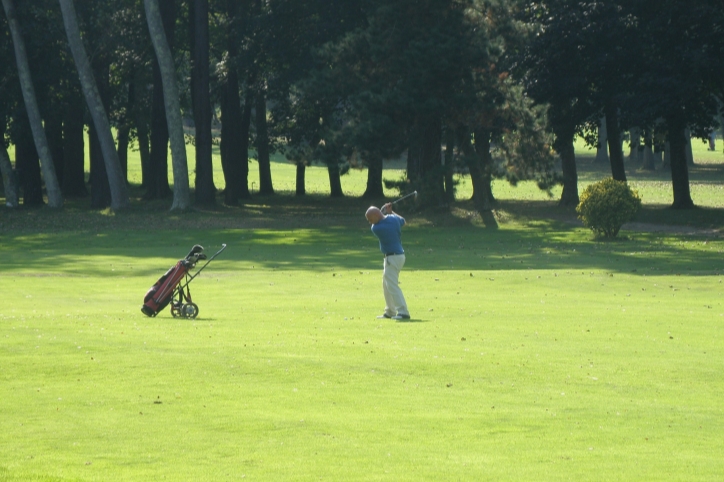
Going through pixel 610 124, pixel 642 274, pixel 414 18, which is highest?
pixel 414 18

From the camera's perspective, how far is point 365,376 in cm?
1230

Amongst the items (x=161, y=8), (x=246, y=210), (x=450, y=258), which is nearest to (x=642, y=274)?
(x=450, y=258)

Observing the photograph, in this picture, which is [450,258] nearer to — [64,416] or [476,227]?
[476,227]

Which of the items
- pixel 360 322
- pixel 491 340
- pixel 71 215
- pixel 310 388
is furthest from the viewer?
pixel 71 215

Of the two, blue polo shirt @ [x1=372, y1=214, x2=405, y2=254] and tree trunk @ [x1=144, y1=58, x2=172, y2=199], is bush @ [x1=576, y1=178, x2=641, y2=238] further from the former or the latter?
tree trunk @ [x1=144, y1=58, x2=172, y2=199]

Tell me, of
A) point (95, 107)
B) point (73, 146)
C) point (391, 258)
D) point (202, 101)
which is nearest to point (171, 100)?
point (202, 101)

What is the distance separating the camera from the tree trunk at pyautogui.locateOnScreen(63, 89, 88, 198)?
54.8m

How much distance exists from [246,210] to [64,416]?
136ft

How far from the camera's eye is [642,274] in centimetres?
2561

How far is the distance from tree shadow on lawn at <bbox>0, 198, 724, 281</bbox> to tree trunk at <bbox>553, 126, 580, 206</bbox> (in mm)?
953

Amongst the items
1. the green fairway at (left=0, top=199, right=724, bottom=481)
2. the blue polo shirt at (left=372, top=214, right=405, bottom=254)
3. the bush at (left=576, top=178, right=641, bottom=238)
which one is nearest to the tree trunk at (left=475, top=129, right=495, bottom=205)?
the bush at (left=576, top=178, right=641, bottom=238)

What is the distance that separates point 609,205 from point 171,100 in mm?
20913

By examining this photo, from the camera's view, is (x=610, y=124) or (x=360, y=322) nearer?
(x=360, y=322)

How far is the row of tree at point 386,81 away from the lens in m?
40.1
